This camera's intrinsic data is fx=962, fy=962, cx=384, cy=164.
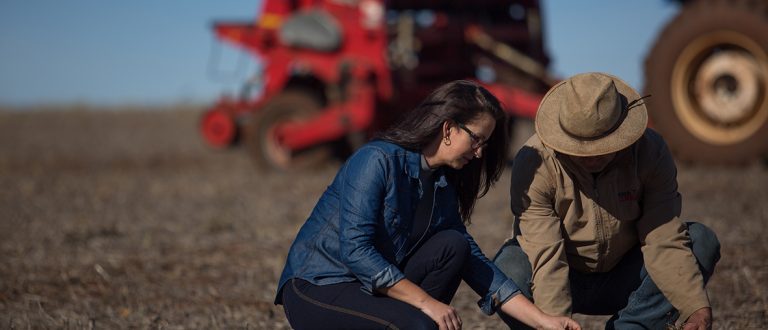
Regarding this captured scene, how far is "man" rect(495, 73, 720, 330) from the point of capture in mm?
2898

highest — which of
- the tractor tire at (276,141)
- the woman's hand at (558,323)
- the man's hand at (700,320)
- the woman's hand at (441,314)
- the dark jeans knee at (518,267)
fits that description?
the woman's hand at (441,314)

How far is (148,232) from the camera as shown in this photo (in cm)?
667

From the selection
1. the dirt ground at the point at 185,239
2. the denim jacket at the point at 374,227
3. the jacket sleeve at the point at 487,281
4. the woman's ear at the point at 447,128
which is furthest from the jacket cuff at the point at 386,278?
the dirt ground at the point at 185,239

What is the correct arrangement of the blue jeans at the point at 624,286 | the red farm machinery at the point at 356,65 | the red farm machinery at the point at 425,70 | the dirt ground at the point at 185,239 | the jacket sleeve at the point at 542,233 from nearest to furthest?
the jacket sleeve at the point at 542,233
the blue jeans at the point at 624,286
the dirt ground at the point at 185,239
the red farm machinery at the point at 425,70
the red farm machinery at the point at 356,65

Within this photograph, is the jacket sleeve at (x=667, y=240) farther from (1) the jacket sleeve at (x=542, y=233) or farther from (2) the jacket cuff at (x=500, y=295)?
A: (2) the jacket cuff at (x=500, y=295)

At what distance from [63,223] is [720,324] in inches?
194

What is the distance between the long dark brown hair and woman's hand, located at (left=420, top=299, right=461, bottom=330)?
0.48 meters

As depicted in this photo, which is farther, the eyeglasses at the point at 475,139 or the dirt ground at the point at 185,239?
the dirt ground at the point at 185,239

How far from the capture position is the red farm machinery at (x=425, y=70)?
8.16 meters

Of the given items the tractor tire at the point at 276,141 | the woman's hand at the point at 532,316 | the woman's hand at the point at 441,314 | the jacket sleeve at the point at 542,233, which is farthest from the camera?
the tractor tire at the point at 276,141

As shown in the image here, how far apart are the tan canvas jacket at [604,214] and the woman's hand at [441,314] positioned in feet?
1.14

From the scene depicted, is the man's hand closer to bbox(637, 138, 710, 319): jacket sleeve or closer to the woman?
bbox(637, 138, 710, 319): jacket sleeve

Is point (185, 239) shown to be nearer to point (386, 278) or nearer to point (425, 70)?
point (386, 278)

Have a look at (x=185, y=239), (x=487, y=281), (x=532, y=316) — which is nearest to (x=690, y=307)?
(x=532, y=316)
